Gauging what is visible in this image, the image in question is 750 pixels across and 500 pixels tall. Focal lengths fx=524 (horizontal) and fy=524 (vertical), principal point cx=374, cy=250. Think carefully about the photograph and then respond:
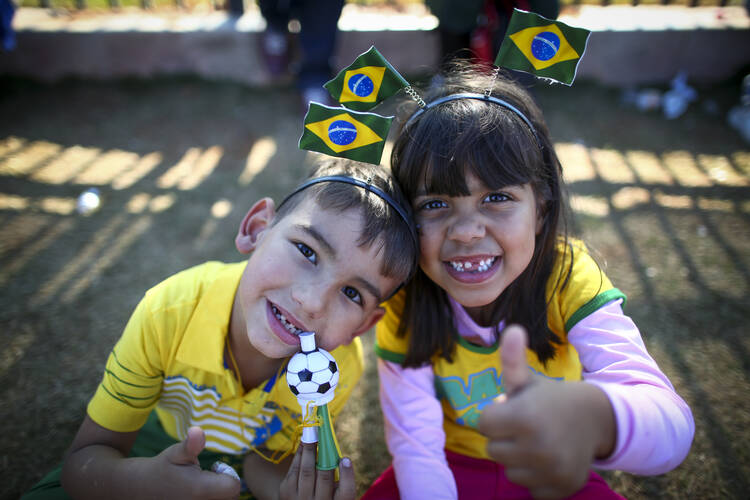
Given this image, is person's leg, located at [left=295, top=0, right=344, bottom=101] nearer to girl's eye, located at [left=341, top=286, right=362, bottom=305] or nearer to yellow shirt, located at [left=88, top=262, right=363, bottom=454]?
yellow shirt, located at [left=88, top=262, right=363, bottom=454]

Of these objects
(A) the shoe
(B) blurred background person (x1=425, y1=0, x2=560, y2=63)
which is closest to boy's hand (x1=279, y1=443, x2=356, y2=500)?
(B) blurred background person (x1=425, y1=0, x2=560, y2=63)

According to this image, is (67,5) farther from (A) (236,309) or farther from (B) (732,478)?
(B) (732,478)

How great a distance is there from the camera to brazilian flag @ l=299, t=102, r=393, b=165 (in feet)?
4.04

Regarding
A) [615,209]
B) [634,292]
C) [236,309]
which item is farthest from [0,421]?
[615,209]

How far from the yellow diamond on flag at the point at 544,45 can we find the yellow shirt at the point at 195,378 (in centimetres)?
92

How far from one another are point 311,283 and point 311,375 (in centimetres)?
21

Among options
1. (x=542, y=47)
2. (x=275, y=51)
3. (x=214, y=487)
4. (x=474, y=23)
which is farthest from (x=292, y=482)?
(x=275, y=51)

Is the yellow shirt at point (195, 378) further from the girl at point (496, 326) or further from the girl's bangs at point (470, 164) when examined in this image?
the girl's bangs at point (470, 164)

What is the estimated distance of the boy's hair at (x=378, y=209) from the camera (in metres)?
1.30

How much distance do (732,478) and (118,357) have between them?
194 centimetres

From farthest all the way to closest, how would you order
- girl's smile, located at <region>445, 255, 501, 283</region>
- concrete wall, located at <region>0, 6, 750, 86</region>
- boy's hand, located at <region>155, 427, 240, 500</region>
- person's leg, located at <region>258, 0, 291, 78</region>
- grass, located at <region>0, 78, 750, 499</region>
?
concrete wall, located at <region>0, 6, 750, 86</region> → person's leg, located at <region>258, 0, 291, 78</region> → grass, located at <region>0, 78, 750, 499</region> → girl's smile, located at <region>445, 255, 501, 283</region> → boy's hand, located at <region>155, 427, 240, 500</region>

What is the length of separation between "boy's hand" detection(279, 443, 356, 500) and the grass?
2.11 feet

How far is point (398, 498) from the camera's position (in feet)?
5.00

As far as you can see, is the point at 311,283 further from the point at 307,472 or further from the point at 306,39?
the point at 306,39
